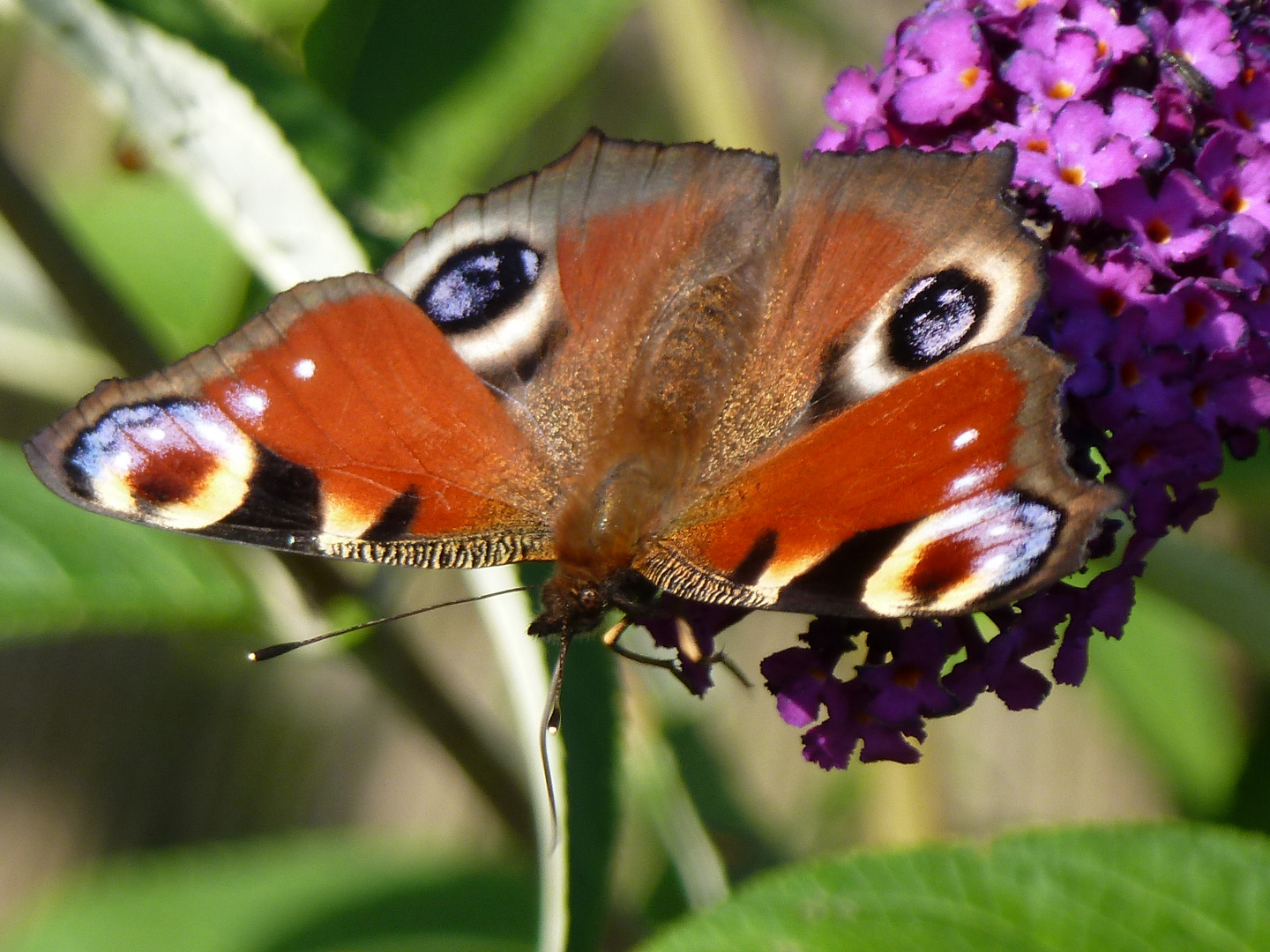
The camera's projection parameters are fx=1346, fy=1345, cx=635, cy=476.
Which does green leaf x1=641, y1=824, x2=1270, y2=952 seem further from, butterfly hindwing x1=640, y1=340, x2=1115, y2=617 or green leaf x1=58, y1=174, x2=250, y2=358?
green leaf x1=58, y1=174, x2=250, y2=358

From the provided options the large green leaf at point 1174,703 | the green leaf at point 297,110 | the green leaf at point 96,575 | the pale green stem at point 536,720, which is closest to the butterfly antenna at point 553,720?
the pale green stem at point 536,720

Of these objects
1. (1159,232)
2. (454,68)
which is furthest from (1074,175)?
(454,68)

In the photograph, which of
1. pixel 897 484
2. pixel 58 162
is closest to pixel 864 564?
pixel 897 484

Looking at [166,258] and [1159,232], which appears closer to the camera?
[1159,232]

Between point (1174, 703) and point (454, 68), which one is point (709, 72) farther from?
point (1174, 703)

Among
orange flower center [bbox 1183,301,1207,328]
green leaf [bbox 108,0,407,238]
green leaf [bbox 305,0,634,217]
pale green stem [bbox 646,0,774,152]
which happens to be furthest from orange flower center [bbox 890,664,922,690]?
pale green stem [bbox 646,0,774,152]
